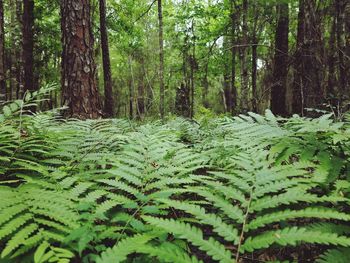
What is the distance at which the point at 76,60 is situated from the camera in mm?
5391

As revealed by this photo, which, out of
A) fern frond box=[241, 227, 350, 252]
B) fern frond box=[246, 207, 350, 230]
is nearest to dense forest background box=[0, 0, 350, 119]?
fern frond box=[246, 207, 350, 230]

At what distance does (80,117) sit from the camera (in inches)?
208

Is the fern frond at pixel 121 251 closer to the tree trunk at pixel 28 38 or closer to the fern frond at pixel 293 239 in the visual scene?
the fern frond at pixel 293 239

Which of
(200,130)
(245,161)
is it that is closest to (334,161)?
(245,161)

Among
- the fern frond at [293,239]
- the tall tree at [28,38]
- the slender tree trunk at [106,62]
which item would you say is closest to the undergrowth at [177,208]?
the fern frond at [293,239]

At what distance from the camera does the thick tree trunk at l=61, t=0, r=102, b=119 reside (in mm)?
5336

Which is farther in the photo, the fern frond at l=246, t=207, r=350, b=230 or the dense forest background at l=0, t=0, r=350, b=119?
the dense forest background at l=0, t=0, r=350, b=119

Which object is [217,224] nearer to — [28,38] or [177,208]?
[177,208]

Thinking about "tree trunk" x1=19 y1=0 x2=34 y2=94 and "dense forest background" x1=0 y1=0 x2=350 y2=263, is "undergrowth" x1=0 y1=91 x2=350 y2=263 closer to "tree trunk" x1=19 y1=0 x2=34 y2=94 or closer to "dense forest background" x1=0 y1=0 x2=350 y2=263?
"dense forest background" x1=0 y1=0 x2=350 y2=263

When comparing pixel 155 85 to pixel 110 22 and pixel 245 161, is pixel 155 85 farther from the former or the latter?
pixel 245 161

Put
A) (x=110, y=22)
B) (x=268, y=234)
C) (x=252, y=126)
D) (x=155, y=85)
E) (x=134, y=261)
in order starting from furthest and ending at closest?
(x=155, y=85) < (x=110, y=22) < (x=252, y=126) < (x=134, y=261) < (x=268, y=234)

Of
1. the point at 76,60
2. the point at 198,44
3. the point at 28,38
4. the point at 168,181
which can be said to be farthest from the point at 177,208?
the point at 198,44

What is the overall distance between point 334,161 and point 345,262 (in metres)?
0.72

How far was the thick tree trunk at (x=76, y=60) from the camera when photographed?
5.34m
